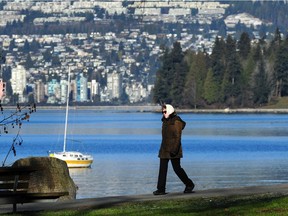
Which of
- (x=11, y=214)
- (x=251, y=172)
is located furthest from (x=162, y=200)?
(x=251, y=172)

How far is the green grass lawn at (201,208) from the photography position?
71.3ft

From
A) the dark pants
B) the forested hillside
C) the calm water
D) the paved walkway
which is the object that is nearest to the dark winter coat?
the dark pants

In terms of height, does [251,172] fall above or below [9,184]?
below

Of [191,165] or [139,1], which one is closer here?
[139,1]

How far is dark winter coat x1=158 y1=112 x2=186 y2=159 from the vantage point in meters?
25.8

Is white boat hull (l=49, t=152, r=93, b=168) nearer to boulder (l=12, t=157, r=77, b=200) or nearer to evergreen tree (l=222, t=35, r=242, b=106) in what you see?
boulder (l=12, t=157, r=77, b=200)

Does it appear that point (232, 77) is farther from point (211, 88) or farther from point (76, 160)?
point (76, 160)

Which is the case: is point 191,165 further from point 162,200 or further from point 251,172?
point 162,200

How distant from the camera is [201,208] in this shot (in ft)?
73.8

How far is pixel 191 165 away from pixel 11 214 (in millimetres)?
44527

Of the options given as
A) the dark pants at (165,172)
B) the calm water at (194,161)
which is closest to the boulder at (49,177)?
the dark pants at (165,172)

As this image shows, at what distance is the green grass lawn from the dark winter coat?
76.8 inches

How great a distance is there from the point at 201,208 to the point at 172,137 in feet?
11.8

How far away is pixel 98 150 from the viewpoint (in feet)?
290
